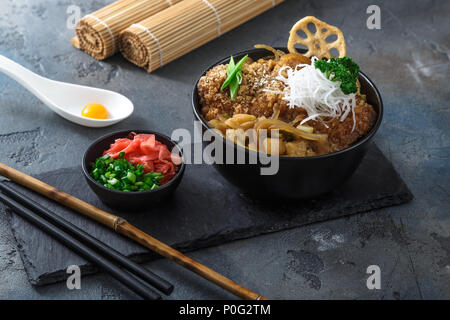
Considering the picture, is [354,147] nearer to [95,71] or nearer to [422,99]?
[422,99]

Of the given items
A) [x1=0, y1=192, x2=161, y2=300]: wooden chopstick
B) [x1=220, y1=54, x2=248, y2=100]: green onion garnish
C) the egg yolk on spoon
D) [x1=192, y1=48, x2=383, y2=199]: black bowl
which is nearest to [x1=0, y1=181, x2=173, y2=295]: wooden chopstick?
[x1=0, y1=192, x2=161, y2=300]: wooden chopstick

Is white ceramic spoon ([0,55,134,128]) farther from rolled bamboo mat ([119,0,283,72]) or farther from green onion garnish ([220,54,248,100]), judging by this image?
green onion garnish ([220,54,248,100])

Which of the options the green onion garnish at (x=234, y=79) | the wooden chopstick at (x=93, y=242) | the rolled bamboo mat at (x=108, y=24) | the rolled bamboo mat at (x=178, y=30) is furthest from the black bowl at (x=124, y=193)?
the rolled bamboo mat at (x=108, y=24)

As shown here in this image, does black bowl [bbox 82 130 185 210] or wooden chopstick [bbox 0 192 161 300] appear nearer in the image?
wooden chopstick [bbox 0 192 161 300]

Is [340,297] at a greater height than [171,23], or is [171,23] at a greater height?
[171,23]

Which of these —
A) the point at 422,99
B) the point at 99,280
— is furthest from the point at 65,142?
the point at 422,99

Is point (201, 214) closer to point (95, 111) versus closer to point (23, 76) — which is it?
point (95, 111)
